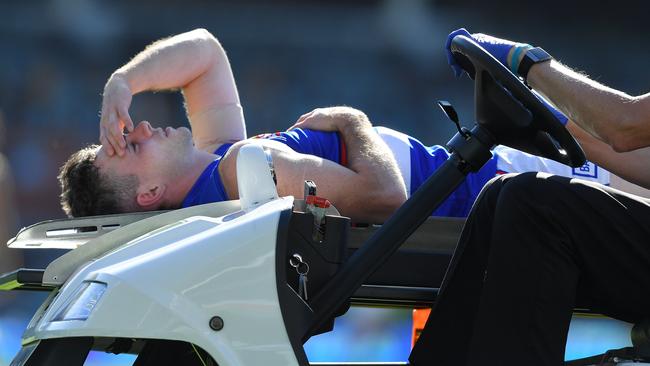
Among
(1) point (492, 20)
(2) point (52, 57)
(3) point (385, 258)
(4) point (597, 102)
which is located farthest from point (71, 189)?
(1) point (492, 20)

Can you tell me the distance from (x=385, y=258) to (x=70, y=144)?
434 cm

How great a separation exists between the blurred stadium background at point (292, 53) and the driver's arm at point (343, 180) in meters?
3.27

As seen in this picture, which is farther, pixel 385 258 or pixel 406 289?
pixel 406 289

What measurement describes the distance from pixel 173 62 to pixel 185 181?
57 cm

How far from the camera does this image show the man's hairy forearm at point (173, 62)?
3.49m

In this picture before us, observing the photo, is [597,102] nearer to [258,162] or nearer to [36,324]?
[258,162]

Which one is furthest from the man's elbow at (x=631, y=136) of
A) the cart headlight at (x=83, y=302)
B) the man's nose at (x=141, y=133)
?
the man's nose at (x=141, y=133)

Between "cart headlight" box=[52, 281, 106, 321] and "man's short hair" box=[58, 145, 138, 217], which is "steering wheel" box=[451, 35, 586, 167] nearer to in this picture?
"cart headlight" box=[52, 281, 106, 321]

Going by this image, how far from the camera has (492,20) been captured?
23.0 ft

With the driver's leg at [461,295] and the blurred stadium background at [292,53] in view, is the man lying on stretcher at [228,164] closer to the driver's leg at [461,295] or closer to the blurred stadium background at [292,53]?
the driver's leg at [461,295]

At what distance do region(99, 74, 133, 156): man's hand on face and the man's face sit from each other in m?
0.05

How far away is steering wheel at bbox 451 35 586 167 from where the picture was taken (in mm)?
2109

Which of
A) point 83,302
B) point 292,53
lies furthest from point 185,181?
point 292,53

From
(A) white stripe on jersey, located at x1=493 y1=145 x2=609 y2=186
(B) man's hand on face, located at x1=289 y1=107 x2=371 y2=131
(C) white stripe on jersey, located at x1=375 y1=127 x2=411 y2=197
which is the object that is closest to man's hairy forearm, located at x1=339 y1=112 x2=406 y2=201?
(B) man's hand on face, located at x1=289 y1=107 x2=371 y2=131
